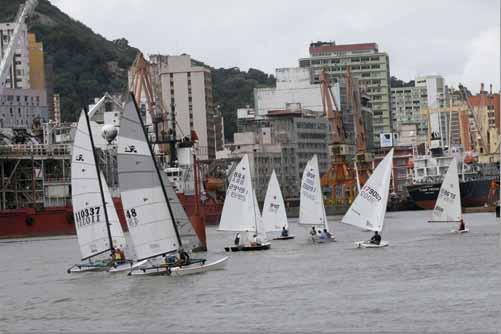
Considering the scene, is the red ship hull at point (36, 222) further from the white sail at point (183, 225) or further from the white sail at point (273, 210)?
the white sail at point (183, 225)

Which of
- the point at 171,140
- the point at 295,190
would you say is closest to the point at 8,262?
the point at 171,140

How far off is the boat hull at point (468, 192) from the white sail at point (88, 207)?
105785 mm

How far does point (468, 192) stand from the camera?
15575cm

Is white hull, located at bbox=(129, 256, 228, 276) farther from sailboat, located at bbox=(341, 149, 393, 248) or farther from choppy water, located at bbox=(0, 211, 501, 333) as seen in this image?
sailboat, located at bbox=(341, 149, 393, 248)

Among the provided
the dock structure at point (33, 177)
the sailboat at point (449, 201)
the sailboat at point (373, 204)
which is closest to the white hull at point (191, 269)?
the sailboat at point (373, 204)

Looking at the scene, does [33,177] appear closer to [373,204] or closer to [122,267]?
[373,204]

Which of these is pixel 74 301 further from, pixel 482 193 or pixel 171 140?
pixel 482 193

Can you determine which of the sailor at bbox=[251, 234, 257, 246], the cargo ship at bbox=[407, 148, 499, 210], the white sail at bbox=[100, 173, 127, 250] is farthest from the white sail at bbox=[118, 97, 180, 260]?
the cargo ship at bbox=[407, 148, 499, 210]

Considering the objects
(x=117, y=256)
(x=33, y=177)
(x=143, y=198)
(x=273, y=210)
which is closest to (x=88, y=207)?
(x=117, y=256)

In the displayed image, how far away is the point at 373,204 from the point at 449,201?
19.3 metres

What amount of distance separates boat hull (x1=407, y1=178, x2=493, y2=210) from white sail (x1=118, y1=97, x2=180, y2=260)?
110 metres

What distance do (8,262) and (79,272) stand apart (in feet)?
55.6

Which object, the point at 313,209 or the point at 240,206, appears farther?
→ the point at 313,209

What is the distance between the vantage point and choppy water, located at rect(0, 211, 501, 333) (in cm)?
3575
